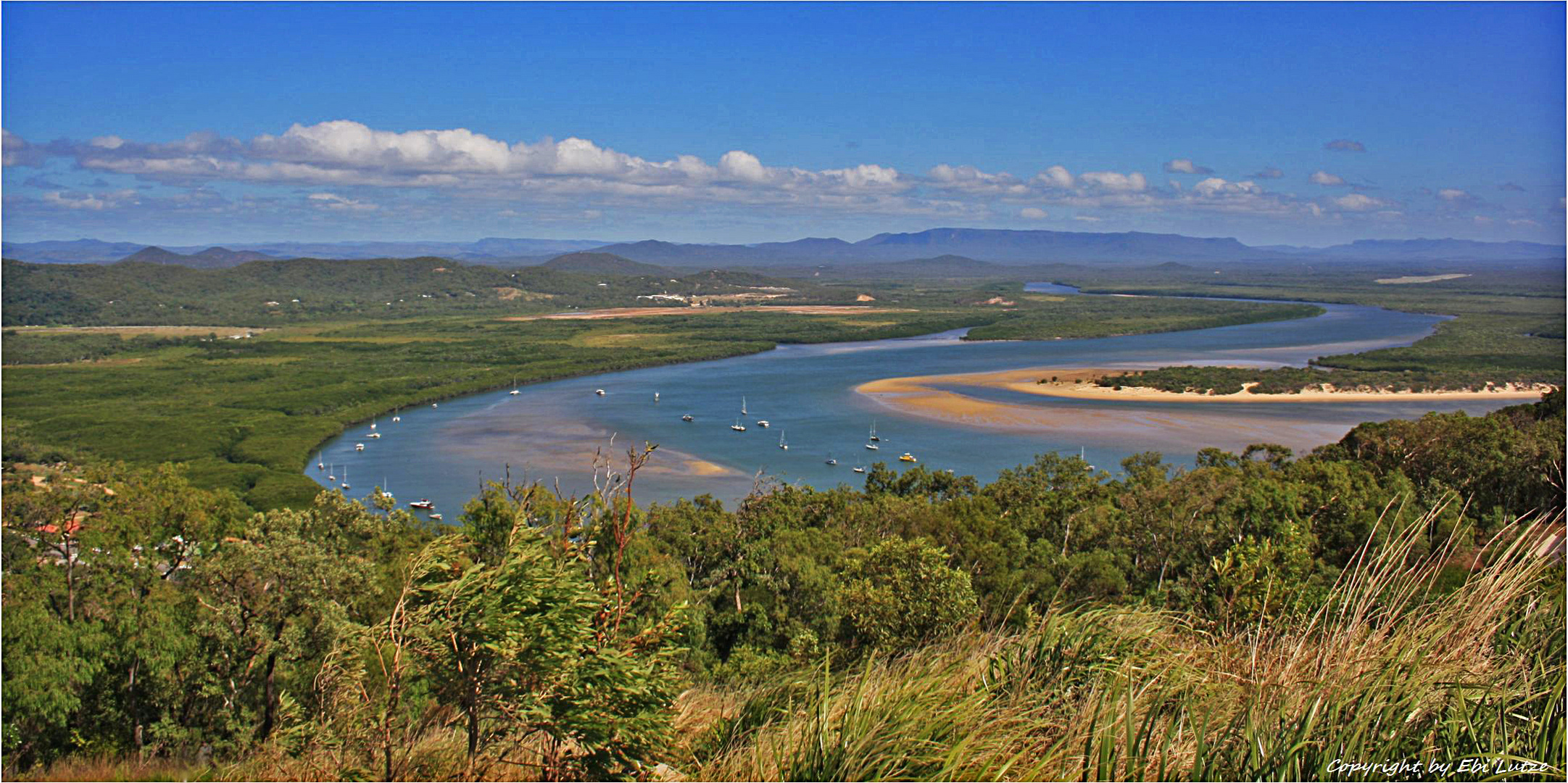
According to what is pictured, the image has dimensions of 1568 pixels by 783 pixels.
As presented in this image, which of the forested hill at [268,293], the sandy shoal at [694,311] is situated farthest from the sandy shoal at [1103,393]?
the forested hill at [268,293]

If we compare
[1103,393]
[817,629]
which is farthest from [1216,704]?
[1103,393]

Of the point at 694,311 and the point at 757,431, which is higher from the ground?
the point at 694,311

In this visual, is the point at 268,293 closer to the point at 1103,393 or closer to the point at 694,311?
the point at 694,311

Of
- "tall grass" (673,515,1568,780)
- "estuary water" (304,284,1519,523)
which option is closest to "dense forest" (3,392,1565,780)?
"tall grass" (673,515,1568,780)

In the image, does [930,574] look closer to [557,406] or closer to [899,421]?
[899,421]

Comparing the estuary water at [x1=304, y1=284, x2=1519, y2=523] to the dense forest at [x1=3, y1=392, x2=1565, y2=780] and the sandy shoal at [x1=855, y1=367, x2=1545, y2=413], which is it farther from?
the dense forest at [x1=3, y1=392, x2=1565, y2=780]
